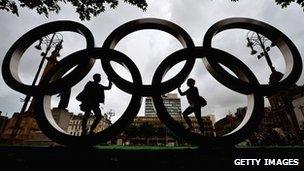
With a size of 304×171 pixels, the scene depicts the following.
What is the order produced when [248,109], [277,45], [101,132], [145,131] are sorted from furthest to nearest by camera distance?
[145,131]
[277,45]
[248,109]
[101,132]

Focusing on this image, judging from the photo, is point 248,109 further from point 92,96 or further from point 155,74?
point 92,96

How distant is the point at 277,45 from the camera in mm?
6707

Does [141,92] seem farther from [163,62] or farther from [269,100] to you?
[269,100]

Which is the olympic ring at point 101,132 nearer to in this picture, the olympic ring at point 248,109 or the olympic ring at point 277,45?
the olympic ring at point 248,109

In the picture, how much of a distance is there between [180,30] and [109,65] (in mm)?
2445

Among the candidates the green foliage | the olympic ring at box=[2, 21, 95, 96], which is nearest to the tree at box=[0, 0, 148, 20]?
the olympic ring at box=[2, 21, 95, 96]

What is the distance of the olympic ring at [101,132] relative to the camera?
5078 mm

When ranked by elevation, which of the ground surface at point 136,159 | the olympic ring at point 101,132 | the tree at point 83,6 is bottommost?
the ground surface at point 136,159

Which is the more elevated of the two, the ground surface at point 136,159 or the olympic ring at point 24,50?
the olympic ring at point 24,50

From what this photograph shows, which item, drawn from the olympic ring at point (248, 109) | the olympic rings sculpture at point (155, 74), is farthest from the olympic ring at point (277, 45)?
the olympic ring at point (248, 109)

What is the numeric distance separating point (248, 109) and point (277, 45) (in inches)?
103

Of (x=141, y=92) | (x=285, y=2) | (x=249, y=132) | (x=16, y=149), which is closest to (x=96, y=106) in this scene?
(x=141, y=92)

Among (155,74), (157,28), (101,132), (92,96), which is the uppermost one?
(157,28)

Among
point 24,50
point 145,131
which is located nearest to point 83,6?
point 24,50
